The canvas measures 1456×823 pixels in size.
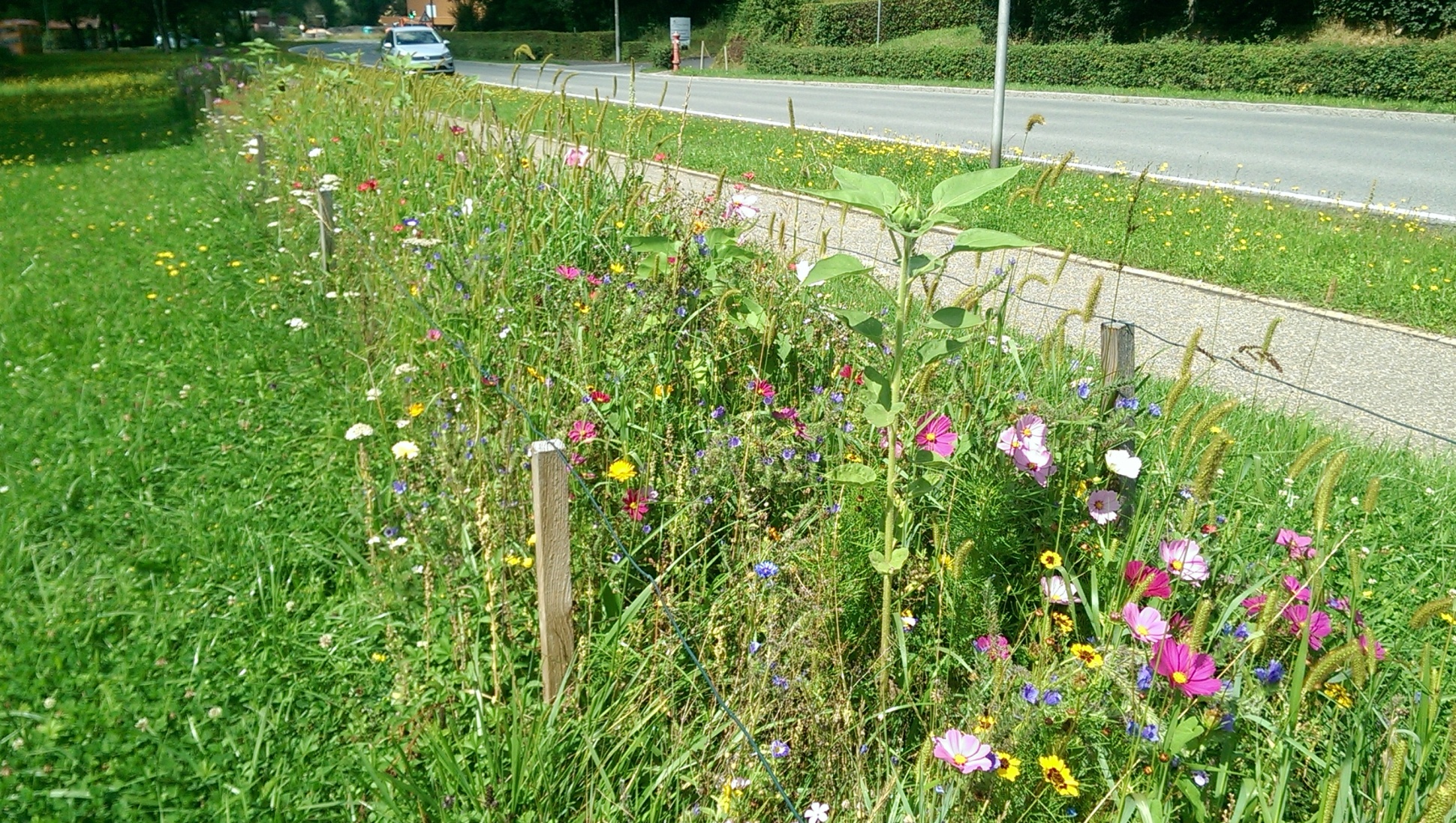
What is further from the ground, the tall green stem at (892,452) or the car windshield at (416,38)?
the car windshield at (416,38)

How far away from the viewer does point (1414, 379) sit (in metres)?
4.77

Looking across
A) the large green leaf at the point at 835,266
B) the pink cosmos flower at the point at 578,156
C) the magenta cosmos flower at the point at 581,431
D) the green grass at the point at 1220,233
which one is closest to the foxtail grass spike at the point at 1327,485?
the large green leaf at the point at 835,266

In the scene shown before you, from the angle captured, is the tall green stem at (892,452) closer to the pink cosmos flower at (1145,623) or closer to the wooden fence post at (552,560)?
the pink cosmos flower at (1145,623)

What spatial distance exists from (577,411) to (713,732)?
3.73 feet

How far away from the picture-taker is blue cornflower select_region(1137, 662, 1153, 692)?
5.81ft

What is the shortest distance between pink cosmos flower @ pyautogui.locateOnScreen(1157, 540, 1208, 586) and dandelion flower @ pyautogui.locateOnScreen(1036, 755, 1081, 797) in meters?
0.59

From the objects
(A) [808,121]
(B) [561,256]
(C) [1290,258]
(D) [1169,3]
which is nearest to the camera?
(B) [561,256]

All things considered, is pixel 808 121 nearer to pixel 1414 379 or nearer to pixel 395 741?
pixel 1414 379

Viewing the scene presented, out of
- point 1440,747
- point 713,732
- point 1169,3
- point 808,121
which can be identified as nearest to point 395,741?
point 713,732

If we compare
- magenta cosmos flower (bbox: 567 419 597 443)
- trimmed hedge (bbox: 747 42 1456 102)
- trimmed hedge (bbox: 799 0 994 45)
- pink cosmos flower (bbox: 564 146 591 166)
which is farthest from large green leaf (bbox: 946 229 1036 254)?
trimmed hedge (bbox: 799 0 994 45)

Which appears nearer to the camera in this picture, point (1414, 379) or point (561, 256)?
point (561, 256)

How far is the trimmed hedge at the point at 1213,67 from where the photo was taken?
1666 centimetres

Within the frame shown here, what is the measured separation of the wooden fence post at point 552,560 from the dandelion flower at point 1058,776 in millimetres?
953

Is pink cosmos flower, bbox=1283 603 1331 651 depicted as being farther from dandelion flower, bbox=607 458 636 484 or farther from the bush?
the bush
